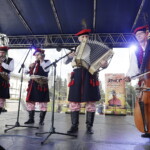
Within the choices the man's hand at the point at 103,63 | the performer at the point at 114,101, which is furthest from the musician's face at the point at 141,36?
the performer at the point at 114,101

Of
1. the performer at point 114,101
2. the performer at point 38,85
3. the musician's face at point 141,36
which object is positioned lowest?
the performer at point 114,101

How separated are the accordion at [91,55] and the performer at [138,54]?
0.90ft

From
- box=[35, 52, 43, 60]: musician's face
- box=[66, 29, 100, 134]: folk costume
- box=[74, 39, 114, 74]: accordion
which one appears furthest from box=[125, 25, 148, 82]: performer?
box=[35, 52, 43, 60]: musician's face

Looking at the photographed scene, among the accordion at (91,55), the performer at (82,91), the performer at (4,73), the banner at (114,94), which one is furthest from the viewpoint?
the banner at (114,94)

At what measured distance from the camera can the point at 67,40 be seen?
6.11 metres

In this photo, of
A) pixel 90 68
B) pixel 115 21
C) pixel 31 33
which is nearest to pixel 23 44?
pixel 31 33

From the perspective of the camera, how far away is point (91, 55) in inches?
76.9

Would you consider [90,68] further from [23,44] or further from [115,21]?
[23,44]

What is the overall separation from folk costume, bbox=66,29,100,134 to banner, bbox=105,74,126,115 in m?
4.63

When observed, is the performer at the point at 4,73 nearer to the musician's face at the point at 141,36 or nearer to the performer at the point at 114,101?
the musician's face at the point at 141,36

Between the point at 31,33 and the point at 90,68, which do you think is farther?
the point at 31,33

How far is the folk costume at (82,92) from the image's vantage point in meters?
2.00

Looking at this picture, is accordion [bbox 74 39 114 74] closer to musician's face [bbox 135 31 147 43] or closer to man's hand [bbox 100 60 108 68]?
man's hand [bbox 100 60 108 68]

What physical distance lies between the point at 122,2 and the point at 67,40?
248cm
